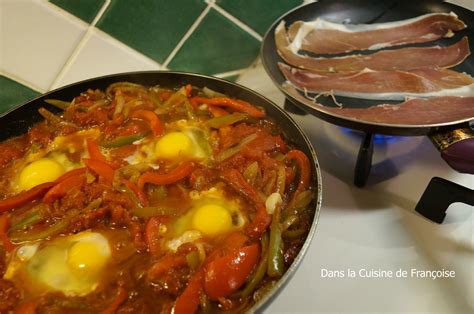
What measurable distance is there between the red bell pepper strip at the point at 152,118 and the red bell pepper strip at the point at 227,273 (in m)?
0.73

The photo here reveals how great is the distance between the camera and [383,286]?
62.2 inches

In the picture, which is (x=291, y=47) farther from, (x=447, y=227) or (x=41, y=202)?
(x=41, y=202)

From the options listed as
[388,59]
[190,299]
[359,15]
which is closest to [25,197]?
[190,299]

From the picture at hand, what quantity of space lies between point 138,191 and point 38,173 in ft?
1.43

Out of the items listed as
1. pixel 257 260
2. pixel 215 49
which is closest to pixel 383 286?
pixel 257 260

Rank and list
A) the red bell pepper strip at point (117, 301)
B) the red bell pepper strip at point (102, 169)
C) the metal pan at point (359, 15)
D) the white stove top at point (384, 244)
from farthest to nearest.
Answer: the metal pan at point (359, 15) < the red bell pepper strip at point (102, 169) < the white stove top at point (384, 244) < the red bell pepper strip at point (117, 301)

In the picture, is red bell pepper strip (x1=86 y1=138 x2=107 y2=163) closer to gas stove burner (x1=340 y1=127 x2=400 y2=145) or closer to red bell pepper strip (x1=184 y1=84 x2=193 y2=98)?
red bell pepper strip (x1=184 y1=84 x2=193 y2=98)

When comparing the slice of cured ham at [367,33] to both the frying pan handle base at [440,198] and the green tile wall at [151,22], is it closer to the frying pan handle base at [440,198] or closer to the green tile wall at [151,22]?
the green tile wall at [151,22]

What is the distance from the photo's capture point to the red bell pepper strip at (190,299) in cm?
131

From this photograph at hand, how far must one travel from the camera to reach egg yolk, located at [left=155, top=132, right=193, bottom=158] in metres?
1.79

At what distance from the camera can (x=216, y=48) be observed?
92.8 inches

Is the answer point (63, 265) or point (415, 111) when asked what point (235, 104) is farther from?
point (63, 265)

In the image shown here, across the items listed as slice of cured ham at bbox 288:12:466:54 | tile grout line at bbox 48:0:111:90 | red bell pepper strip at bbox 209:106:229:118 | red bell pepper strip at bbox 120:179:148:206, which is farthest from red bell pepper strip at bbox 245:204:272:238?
tile grout line at bbox 48:0:111:90

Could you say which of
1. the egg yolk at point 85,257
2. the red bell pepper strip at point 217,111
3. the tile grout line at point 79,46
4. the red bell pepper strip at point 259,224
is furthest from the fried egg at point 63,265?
the tile grout line at point 79,46
